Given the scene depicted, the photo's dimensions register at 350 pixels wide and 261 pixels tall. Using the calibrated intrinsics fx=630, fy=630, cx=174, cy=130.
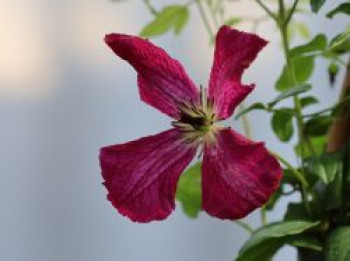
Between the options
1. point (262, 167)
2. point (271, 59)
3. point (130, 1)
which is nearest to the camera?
point (262, 167)

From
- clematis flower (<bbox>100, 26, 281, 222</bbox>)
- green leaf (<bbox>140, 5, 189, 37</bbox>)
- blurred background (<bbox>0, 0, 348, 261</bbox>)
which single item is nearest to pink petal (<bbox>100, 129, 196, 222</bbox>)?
clematis flower (<bbox>100, 26, 281, 222</bbox>)

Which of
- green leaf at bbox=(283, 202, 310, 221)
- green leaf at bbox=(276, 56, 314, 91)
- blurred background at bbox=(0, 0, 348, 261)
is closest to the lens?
green leaf at bbox=(283, 202, 310, 221)

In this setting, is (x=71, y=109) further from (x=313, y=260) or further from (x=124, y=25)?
(x=313, y=260)

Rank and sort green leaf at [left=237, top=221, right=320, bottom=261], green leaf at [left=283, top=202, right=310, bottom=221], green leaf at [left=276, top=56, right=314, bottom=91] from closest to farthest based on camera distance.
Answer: green leaf at [left=237, top=221, right=320, bottom=261] → green leaf at [left=283, top=202, right=310, bottom=221] → green leaf at [left=276, top=56, right=314, bottom=91]

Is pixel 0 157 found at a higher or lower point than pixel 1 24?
lower

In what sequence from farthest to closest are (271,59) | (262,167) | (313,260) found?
1. (271,59)
2. (313,260)
3. (262,167)

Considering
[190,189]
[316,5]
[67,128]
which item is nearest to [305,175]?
[190,189]

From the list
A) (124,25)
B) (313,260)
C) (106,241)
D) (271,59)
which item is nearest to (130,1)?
(124,25)

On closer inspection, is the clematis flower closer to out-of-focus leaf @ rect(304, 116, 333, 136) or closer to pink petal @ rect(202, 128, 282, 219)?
pink petal @ rect(202, 128, 282, 219)
